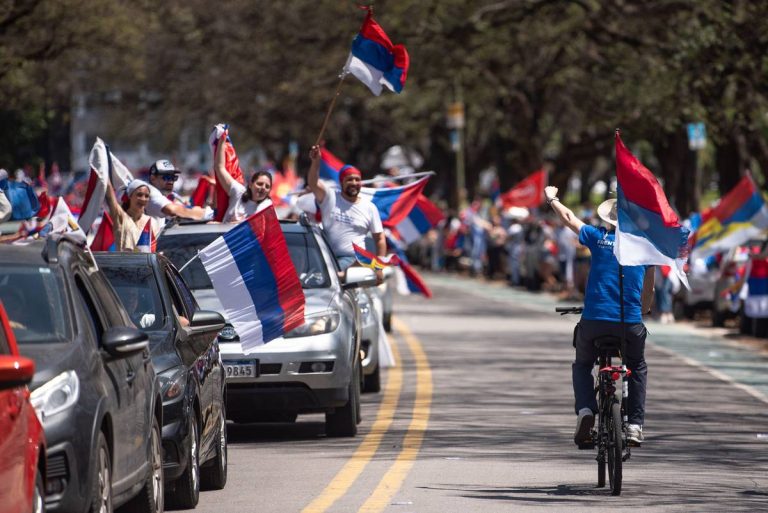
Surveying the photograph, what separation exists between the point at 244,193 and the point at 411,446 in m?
3.66

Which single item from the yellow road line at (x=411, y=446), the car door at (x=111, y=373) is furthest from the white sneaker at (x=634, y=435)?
the car door at (x=111, y=373)

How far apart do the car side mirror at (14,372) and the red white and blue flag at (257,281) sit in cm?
636

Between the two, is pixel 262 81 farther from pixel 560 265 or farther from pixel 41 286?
pixel 41 286

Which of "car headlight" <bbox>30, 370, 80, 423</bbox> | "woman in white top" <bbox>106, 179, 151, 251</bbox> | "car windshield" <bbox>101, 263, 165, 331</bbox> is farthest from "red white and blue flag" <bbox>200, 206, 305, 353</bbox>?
"car headlight" <bbox>30, 370, 80, 423</bbox>

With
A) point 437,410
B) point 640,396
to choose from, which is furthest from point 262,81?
point 640,396

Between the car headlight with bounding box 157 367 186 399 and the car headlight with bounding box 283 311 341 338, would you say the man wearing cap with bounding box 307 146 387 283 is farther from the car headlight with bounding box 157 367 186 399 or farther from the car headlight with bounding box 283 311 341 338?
the car headlight with bounding box 157 367 186 399

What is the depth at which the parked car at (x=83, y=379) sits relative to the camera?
7.49m

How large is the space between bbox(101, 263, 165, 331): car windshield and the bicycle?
254 centimetres

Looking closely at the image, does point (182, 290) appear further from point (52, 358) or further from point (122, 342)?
point (52, 358)

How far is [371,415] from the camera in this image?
1606 centimetres

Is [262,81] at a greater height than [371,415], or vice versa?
[262,81]

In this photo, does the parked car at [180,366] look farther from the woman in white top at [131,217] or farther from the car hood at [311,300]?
the woman in white top at [131,217]

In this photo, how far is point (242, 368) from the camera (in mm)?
13656

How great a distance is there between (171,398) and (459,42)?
2745 cm
